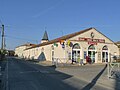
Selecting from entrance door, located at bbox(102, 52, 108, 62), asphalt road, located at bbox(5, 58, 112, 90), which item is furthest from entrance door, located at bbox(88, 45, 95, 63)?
asphalt road, located at bbox(5, 58, 112, 90)

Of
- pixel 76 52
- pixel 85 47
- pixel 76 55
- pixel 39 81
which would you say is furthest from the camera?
pixel 85 47

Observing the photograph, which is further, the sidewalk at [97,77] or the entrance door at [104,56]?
the entrance door at [104,56]

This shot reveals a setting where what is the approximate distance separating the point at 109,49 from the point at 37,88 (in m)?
38.6

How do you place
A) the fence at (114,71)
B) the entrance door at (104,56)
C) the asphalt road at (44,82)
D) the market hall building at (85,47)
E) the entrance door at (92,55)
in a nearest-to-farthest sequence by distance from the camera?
1. the asphalt road at (44,82)
2. the fence at (114,71)
3. the market hall building at (85,47)
4. the entrance door at (92,55)
5. the entrance door at (104,56)

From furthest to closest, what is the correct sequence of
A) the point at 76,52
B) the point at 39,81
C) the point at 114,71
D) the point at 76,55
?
1. the point at 76,52
2. the point at 76,55
3. the point at 114,71
4. the point at 39,81

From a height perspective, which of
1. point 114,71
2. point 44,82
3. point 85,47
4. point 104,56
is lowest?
point 44,82

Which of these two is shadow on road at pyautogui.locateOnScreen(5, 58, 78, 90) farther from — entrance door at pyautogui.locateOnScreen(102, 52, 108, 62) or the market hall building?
entrance door at pyautogui.locateOnScreen(102, 52, 108, 62)

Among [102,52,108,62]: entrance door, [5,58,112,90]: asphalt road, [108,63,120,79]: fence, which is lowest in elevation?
[5,58,112,90]: asphalt road

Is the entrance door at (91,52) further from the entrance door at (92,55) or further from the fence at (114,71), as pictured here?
the fence at (114,71)

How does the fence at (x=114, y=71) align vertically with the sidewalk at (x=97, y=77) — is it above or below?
above

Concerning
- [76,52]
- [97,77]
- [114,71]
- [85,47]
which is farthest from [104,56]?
[97,77]

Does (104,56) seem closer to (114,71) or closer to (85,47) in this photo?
(85,47)

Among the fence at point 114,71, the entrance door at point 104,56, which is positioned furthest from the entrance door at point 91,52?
the fence at point 114,71

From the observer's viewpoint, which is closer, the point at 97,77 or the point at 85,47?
the point at 97,77
